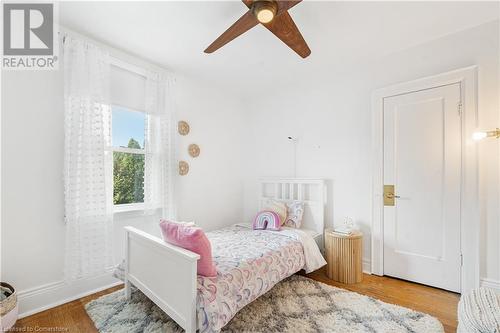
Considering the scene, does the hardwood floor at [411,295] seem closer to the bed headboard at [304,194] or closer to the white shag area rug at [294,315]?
the white shag area rug at [294,315]

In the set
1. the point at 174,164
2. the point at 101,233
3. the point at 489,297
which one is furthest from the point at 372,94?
the point at 101,233

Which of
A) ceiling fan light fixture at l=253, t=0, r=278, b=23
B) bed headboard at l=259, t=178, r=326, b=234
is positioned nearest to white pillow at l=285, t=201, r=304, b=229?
bed headboard at l=259, t=178, r=326, b=234

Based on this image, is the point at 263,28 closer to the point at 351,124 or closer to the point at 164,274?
the point at 351,124

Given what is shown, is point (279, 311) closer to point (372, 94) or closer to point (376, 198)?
point (376, 198)

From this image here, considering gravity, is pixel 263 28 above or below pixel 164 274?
above

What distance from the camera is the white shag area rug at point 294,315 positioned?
Answer: 1.80m

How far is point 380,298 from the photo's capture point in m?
2.27

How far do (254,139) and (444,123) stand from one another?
2.54m

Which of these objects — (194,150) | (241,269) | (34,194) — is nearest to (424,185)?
(241,269)

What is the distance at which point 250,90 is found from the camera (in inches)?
151

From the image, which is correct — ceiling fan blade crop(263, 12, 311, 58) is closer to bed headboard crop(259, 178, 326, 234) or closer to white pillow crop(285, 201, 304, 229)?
bed headboard crop(259, 178, 326, 234)

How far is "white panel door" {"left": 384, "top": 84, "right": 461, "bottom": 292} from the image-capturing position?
2346 mm

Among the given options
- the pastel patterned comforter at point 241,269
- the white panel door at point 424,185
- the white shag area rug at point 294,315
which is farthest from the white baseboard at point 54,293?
the white panel door at point 424,185

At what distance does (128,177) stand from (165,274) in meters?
1.44
